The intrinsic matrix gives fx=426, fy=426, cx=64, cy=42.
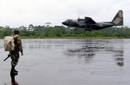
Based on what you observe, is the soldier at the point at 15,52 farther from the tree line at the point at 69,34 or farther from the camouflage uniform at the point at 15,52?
the tree line at the point at 69,34

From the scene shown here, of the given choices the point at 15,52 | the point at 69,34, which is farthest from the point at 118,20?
the point at 15,52

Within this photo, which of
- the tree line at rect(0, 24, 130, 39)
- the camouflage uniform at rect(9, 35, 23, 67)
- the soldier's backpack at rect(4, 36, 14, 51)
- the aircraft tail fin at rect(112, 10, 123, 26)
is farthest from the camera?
the tree line at rect(0, 24, 130, 39)

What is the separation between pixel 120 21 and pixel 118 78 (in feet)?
249

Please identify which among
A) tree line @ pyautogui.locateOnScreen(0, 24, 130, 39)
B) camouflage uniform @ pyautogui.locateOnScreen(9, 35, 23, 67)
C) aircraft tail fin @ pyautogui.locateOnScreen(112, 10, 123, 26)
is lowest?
tree line @ pyautogui.locateOnScreen(0, 24, 130, 39)

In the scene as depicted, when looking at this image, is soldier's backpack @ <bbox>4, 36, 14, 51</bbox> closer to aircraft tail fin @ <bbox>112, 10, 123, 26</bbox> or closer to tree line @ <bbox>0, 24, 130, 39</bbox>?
aircraft tail fin @ <bbox>112, 10, 123, 26</bbox>

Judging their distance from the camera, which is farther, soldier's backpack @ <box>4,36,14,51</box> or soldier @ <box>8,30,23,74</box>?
soldier @ <box>8,30,23,74</box>

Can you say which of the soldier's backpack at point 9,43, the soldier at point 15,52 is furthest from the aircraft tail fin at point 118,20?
the soldier's backpack at point 9,43

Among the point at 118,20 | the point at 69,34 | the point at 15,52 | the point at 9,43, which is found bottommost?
the point at 69,34

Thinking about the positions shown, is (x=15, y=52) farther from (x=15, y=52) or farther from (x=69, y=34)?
(x=69, y=34)

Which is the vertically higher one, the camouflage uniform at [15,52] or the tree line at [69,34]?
the camouflage uniform at [15,52]

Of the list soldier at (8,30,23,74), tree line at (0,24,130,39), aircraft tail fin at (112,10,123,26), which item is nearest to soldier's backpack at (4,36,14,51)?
soldier at (8,30,23,74)

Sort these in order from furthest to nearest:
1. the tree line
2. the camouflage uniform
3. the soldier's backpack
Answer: the tree line, the camouflage uniform, the soldier's backpack

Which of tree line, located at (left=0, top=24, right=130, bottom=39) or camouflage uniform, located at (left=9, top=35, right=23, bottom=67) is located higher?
camouflage uniform, located at (left=9, top=35, right=23, bottom=67)

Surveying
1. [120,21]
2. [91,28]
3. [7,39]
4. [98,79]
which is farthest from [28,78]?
[120,21]
